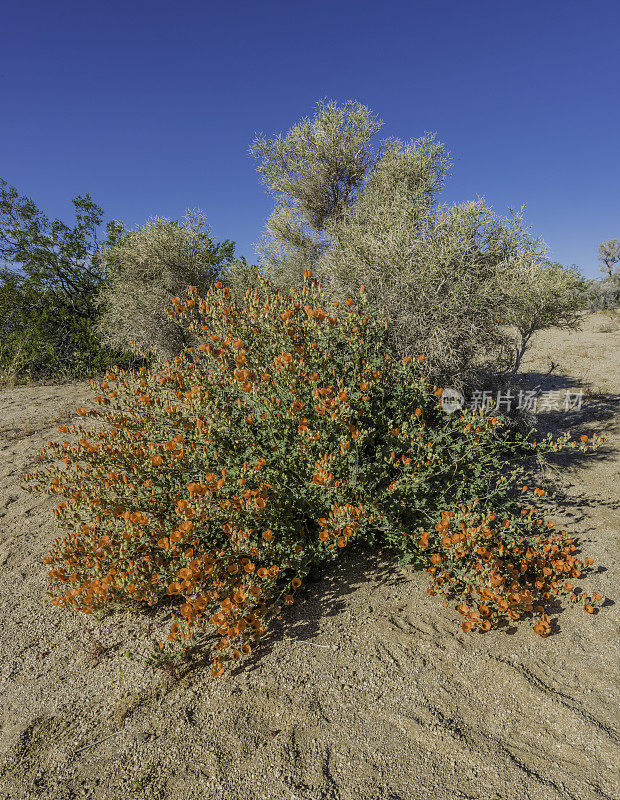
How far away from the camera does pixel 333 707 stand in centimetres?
226

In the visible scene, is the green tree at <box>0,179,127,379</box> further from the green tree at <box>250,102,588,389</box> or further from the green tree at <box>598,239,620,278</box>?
the green tree at <box>598,239,620,278</box>

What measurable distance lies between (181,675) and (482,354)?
5.43m

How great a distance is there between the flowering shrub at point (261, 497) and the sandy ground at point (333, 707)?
0.23 metres

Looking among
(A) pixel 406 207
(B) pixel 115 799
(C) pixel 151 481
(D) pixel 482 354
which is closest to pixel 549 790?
(B) pixel 115 799

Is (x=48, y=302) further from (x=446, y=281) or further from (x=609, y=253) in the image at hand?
(x=609, y=253)

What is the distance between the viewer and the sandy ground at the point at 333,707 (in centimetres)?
192

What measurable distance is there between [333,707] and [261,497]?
1274 millimetres

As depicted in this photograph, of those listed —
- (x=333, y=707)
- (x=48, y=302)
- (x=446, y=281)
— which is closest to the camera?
(x=333, y=707)

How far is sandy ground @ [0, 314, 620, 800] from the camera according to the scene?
1918 mm

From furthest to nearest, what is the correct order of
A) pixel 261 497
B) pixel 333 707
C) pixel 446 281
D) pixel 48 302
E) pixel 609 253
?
pixel 609 253 < pixel 48 302 < pixel 446 281 < pixel 261 497 < pixel 333 707

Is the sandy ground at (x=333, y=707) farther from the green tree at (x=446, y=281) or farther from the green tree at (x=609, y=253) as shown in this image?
the green tree at (x=609, y=253)

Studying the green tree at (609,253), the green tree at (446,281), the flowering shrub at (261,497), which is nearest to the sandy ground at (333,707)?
the flowering shrub at (261,497)

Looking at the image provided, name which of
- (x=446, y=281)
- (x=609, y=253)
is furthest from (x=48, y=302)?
(x=609, y=253)

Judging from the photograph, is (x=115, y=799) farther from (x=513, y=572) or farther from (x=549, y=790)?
(x=513, y=572)
